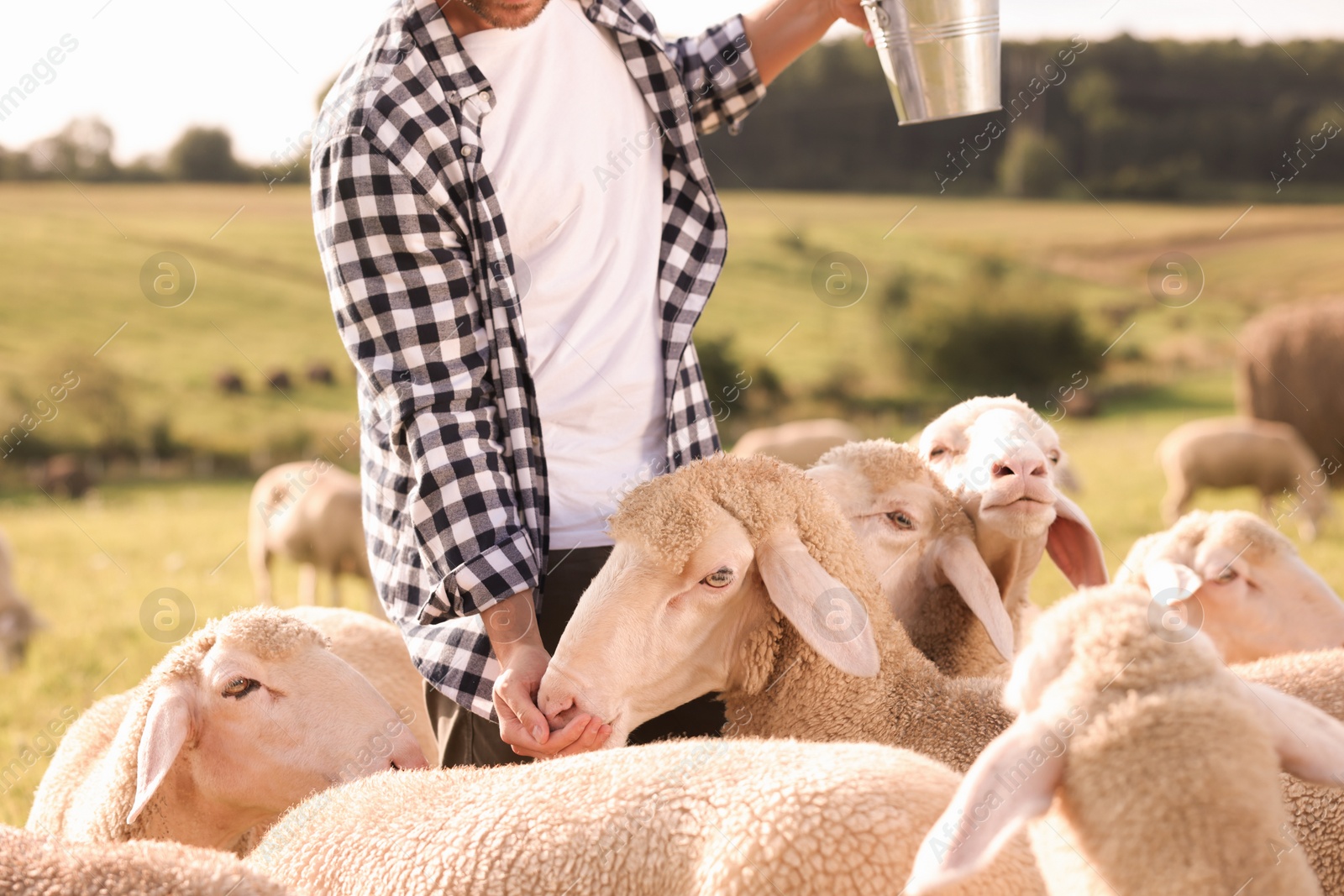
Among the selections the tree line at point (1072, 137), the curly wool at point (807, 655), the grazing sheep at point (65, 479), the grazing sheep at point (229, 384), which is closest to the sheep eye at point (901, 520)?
the curly wool at point (807, 655)

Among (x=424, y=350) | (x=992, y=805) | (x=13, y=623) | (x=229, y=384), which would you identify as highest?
(x=424, y=350)

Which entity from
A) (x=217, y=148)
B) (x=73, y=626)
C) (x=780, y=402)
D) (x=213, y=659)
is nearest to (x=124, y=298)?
(x=217, y=148)

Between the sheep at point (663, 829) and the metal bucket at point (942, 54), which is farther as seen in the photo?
the metal bucket at point (942, 54)

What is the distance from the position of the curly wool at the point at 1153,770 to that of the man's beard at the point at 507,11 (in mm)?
1944

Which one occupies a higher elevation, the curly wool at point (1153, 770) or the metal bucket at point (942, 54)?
the metal bucket at point (942, 54)

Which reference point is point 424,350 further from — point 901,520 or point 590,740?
point 901,520

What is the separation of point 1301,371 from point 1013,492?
1837 centimetres

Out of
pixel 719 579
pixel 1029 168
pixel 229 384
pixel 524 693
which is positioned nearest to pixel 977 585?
pixel 719 579

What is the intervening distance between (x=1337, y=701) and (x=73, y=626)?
1026 centimetres

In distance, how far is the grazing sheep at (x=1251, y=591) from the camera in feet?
11.5

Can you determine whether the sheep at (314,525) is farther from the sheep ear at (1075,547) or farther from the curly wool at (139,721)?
the sheep ear at (1075,547)

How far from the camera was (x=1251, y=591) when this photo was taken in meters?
3.58

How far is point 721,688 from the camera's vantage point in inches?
111

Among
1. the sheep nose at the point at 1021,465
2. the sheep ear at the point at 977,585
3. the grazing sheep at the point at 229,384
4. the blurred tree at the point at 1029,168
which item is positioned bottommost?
the blurred tree at the point at 1029,168
